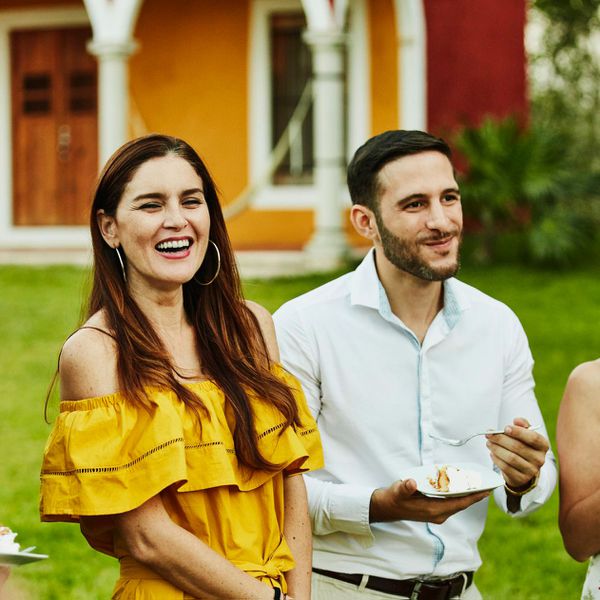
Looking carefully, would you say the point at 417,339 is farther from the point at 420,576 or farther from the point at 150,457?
the point at 150,457

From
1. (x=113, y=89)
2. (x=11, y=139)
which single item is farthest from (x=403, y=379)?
(x=11, y=139)

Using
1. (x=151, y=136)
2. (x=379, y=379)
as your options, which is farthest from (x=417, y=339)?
(x=151, y=136)

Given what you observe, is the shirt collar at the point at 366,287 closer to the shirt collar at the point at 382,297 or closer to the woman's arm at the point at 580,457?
the shirt collar at the point at 382,297

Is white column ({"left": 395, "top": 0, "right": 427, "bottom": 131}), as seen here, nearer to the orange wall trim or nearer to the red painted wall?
the orange wall trim

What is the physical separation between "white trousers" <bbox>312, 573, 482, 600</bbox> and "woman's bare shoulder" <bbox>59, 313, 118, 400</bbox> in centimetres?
97

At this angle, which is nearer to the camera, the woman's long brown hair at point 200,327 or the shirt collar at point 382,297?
the woman's long brown hair at point 200,327

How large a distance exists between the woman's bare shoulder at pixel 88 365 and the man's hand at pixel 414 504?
789mm

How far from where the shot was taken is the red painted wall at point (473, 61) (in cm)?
1333

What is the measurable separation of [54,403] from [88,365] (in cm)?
410

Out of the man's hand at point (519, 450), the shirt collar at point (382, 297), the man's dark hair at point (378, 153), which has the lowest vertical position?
the man's hand at point (519, 450)

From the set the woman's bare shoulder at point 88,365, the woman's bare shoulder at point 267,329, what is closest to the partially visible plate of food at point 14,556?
the woman's bare shoulder at point 88,365

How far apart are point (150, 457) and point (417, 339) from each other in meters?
1.00

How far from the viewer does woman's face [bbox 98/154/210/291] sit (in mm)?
2867

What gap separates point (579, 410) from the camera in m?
3.09
